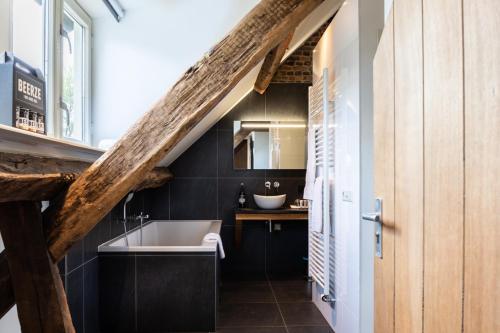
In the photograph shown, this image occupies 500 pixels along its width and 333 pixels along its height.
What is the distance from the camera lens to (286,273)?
4.18 metres

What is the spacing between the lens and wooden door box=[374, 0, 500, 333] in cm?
55

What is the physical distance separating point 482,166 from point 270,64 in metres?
2.94

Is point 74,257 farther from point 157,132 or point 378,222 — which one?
point 378,222

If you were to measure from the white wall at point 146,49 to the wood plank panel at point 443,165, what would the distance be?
1.45m

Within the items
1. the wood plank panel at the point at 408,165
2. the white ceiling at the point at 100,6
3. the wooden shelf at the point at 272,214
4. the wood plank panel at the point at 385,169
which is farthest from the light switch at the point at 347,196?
the white ceiling at the point at 100,6

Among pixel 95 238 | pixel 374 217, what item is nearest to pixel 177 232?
pixel 95 238

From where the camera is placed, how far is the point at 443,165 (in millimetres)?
699

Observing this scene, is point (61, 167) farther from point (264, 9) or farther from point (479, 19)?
point (479, 19)

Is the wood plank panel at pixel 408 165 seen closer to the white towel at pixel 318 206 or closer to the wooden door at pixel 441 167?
the wooden door at pixel 441 167

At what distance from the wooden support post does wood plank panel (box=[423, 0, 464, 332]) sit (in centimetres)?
131

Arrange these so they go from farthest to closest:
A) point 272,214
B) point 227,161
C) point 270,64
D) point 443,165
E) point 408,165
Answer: point 227,161 < point 272,214 < point 270,64 < point 408,165 < point 443,165

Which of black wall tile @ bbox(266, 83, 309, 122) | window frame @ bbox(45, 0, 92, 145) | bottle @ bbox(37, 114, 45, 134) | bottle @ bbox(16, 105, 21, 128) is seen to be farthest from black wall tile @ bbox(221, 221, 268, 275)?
bottle @ bbox(16, 105, 21, 128)

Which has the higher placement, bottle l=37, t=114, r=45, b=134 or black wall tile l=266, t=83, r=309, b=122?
black wall tile l=266, t=83, r=309, b=122

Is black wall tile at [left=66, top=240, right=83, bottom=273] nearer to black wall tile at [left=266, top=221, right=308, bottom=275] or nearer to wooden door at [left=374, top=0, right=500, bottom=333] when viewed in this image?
wooden door at [left=374, top=0, right=500, bottom=333]
